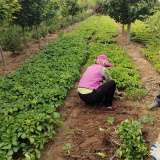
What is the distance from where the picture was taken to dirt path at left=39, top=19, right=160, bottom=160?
254 centimetres

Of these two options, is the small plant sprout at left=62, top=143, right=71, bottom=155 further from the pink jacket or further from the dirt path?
the pink jacket

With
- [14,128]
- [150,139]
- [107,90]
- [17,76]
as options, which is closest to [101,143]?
[150,139]

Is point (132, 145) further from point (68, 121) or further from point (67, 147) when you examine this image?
point (68, 121)

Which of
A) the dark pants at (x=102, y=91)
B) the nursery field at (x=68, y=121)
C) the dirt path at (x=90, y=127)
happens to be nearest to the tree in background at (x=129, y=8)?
the nursery field at (x=68, y=121)

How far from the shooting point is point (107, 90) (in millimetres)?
3422

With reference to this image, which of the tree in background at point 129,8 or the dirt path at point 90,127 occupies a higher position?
the tree in background at point 129,8

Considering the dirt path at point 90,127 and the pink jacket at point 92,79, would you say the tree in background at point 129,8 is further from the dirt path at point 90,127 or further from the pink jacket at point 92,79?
the pink jacket at point 92,79

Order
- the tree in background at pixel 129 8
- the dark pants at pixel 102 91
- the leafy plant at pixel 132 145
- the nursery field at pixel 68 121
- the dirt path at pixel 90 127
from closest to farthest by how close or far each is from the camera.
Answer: the leafy plant at pixel 132 145, the nursery field at pixel 68 121, the dirt path at pixel 90 127, the dark pants at pixel 102 91, the tree in background at pixel 129 8

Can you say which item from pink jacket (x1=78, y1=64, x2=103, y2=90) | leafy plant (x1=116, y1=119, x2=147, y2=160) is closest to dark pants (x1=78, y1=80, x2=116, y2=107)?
pink jacket (x1=78, y1=64, x2=103, y2=90)

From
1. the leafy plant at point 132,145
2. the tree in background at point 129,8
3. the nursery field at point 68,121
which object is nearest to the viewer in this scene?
the leafy plant at point 132,145

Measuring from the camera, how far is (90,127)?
310cm

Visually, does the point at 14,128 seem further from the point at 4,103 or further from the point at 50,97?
the point at 50,97

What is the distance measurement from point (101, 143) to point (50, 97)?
161cm

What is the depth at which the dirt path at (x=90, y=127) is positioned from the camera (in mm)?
2543
